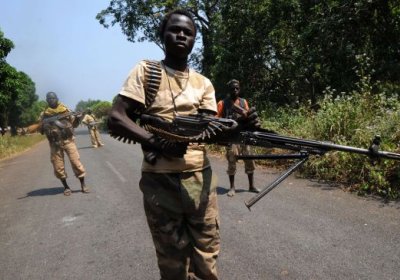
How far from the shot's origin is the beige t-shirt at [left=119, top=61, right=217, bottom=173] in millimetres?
2227

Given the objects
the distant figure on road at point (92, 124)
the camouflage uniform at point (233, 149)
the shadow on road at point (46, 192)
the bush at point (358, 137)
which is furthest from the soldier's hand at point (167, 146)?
the distant figure on road at point (92, 124)

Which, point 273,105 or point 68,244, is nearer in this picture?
point 68,244

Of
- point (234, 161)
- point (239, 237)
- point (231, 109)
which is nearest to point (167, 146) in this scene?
point (239, 237)

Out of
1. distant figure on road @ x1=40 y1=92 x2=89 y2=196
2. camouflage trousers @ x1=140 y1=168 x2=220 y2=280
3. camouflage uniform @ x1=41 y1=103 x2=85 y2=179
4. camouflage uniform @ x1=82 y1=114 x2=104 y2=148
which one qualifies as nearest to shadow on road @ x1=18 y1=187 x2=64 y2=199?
distant figure on road @ x1=40 y1=92 x2=89 y2=196

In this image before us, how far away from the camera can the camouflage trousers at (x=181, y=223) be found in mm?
2318

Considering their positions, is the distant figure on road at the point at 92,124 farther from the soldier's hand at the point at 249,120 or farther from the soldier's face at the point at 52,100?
the soldier's hand at the point at 249,120

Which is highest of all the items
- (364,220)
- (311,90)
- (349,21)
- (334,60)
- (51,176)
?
(349,21)

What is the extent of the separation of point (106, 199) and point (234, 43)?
9.94m

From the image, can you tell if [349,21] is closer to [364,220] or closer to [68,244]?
[364,220]

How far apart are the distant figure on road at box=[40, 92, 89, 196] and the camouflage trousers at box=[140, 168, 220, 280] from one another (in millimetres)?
5887

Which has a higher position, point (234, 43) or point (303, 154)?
point (234, 43)

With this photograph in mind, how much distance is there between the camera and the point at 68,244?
4871 millimetres

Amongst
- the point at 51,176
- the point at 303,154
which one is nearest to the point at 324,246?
the point at 303,154

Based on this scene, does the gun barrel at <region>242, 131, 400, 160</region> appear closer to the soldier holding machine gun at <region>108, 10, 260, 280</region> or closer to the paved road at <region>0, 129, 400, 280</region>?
the soldier holding machine gun at <region>108, 10, 260, 280</region>
